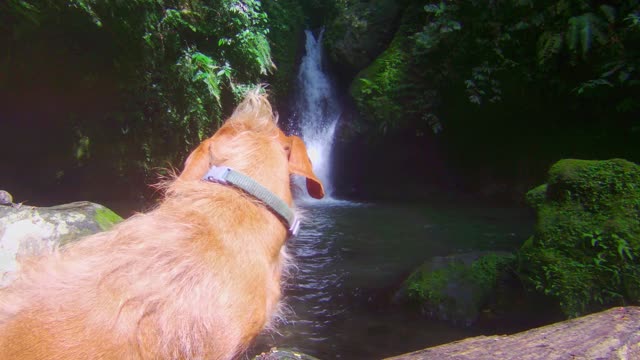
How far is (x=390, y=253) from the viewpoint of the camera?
7.73m

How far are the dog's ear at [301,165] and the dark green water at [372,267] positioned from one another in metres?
0.27

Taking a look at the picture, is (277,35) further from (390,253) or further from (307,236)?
(390,253)

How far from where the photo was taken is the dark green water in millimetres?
4973

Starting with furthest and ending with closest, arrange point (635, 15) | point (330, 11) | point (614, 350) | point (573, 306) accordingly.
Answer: point (330, 11), point (635, 15), point (573, 306), point (614, 350)

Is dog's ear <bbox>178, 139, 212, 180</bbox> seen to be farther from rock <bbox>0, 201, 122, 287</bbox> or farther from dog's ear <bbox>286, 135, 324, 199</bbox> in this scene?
rock <bbox>0, 201, 122, 287</bbox>

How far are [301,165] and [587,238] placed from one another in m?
4.00

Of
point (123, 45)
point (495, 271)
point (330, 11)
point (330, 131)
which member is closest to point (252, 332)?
point (495, 271)

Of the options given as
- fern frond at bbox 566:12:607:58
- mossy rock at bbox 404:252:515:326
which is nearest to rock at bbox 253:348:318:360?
mossy rock at bbox 404:252:515:326

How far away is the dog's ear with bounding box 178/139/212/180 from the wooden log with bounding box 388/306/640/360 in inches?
44.5

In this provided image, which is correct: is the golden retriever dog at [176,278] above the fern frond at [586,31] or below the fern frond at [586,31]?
below

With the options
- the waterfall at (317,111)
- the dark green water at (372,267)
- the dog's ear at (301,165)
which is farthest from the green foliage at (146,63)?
the dog's ear at (301,165)

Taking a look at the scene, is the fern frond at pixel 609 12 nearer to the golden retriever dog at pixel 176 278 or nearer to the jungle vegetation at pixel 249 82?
the jungle vegetation at pixel 249 82

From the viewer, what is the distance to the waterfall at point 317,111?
1407cm

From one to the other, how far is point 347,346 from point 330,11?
41.0ft
